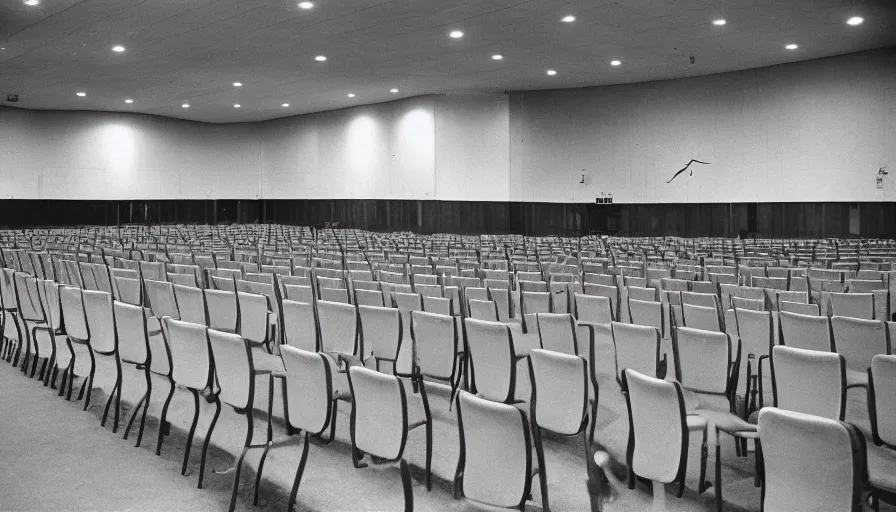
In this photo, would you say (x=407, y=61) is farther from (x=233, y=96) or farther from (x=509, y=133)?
(x=233, y=96)

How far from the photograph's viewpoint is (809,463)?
8.99ft

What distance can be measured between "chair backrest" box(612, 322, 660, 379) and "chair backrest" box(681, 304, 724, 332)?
1448 millimetres

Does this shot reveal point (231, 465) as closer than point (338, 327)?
Yes

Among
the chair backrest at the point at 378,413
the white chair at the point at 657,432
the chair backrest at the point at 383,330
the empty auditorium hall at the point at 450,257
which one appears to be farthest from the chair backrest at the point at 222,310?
the white chair at the point at 657,432

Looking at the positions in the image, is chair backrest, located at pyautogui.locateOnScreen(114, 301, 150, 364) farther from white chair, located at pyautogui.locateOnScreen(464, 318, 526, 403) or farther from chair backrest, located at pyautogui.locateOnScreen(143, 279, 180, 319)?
white chair, located at pyautogui.locateOnScreen(464, 318, 526, 403)

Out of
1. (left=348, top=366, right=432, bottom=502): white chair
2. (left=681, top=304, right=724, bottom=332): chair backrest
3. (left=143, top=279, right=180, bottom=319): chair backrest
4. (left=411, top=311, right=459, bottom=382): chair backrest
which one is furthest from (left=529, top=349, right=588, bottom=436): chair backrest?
(left=143, top=279, right=180, bottom=319): chair backrest

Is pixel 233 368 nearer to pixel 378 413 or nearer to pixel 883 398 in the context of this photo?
pixel 378 413

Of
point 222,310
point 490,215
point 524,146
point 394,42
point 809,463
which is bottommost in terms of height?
point 809,463

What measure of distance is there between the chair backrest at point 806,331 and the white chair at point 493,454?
3297mm

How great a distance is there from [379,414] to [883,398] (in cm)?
268

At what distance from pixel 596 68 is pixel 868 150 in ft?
28.4

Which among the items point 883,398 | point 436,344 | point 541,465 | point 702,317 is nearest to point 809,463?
point 541,465

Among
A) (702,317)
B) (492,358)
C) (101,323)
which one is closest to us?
(492,358)

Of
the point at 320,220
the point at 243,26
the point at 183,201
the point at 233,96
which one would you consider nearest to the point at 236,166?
the point at 183,201
